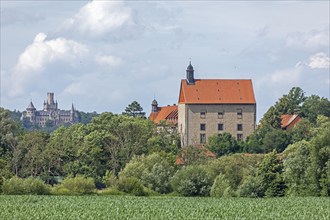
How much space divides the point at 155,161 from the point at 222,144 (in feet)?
122

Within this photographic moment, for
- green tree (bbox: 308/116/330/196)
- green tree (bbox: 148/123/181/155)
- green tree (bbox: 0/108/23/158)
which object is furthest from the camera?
green tree (bbox: 148/123/181/155)

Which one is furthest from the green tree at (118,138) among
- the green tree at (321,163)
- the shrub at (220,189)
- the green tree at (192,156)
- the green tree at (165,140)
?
the green tree at (321,163)

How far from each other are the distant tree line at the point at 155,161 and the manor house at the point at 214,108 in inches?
114

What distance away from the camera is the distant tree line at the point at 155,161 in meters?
69.1

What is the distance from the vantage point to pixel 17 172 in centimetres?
8838

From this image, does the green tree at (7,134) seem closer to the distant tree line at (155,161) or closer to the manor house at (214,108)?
the distant tree line at (155,161)

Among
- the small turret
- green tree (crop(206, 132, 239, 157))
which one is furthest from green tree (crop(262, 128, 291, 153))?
the small turret

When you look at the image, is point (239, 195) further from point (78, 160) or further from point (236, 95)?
point (236, 95)

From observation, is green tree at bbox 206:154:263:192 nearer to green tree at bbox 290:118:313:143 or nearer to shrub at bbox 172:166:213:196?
shrub at bbox 172:166:213:196

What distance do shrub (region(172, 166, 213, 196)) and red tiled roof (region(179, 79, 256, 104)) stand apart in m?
57.6

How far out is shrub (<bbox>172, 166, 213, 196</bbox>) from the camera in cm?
7238

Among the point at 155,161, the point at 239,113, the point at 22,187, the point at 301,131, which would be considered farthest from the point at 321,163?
the point at 239,113

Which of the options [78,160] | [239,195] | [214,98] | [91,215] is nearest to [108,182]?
[78,160]

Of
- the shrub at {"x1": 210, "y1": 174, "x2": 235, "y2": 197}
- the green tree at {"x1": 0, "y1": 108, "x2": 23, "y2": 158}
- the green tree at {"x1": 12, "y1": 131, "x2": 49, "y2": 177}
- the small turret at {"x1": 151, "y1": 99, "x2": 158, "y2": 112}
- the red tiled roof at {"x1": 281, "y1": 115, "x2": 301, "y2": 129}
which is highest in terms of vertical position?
the small turret at {"x1": 151, "y1": 99, "x2": 158, "y2": 112}
